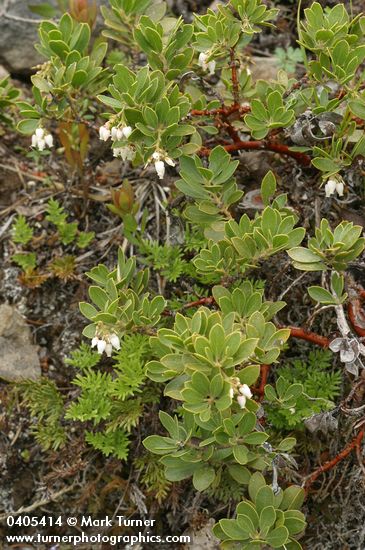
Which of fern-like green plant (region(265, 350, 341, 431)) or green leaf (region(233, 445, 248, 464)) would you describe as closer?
green leaf (region(233, 445, 248, 464))

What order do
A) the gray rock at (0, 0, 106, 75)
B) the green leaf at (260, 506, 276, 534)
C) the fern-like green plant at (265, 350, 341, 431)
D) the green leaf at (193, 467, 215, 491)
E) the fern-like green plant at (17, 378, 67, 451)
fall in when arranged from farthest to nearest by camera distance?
the gray rock at (0, 0, 106, 75) < the fern-like green plant at (17, 378, 67, 451) < the fern-like green plant at (265, 350, 341, 431) < the green leaf at (193, 467, 215, 491) < the green leaf at (260, 506, 276, 534)

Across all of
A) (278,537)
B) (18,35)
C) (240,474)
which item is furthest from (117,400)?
(18,35)

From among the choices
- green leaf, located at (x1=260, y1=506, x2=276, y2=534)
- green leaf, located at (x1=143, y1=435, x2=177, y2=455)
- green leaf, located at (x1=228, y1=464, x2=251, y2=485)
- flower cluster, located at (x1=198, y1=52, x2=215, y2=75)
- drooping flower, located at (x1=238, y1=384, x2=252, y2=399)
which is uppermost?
flower cluster, located at (x1=198, y1=52, x2=215, y2=75)

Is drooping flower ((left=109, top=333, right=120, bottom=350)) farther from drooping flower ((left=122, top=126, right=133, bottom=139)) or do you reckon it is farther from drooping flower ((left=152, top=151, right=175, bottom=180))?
drooping flower ((left=122, top=126, right=133, bottom=139))

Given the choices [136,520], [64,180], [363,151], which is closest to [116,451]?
Result: [136,520]

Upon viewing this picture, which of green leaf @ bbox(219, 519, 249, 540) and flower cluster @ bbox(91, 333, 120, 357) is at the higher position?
flower cluster @ bbox(91, 333, 120, 357)

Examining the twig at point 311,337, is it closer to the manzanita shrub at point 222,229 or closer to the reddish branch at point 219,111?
the manzanita shrub at point 222,229

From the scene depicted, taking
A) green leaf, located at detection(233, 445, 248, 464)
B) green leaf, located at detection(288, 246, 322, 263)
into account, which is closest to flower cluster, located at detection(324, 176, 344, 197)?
green leaf, located at detection(288, 246, 322, 263)
